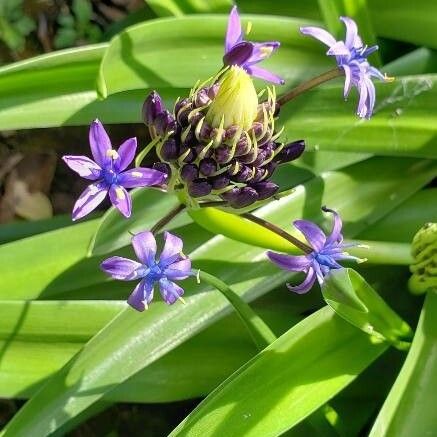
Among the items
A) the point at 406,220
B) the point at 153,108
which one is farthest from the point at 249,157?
the point at 406,220

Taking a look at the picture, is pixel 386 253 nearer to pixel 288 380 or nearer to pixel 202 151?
pixel 288 380

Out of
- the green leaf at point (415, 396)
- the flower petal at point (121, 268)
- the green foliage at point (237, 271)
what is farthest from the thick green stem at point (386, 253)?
the flower petal at point (121, 268)

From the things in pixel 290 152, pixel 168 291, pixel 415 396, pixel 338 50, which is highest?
pixel 338 50

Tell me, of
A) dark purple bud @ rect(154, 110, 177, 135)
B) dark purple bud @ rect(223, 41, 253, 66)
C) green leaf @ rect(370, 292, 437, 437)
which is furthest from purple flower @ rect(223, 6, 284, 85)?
green leaf @ rect(370, 292, 437, 437)

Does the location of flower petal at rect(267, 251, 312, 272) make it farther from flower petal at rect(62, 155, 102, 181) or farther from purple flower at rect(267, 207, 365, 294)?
flower petal at rect(62, 155, 102, 181)

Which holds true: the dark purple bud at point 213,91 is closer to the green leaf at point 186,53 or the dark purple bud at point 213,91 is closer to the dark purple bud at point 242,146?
the dark purple bud at point 242,146

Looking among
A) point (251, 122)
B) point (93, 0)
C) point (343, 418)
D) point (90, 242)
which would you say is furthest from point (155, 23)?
point (343, 418)
